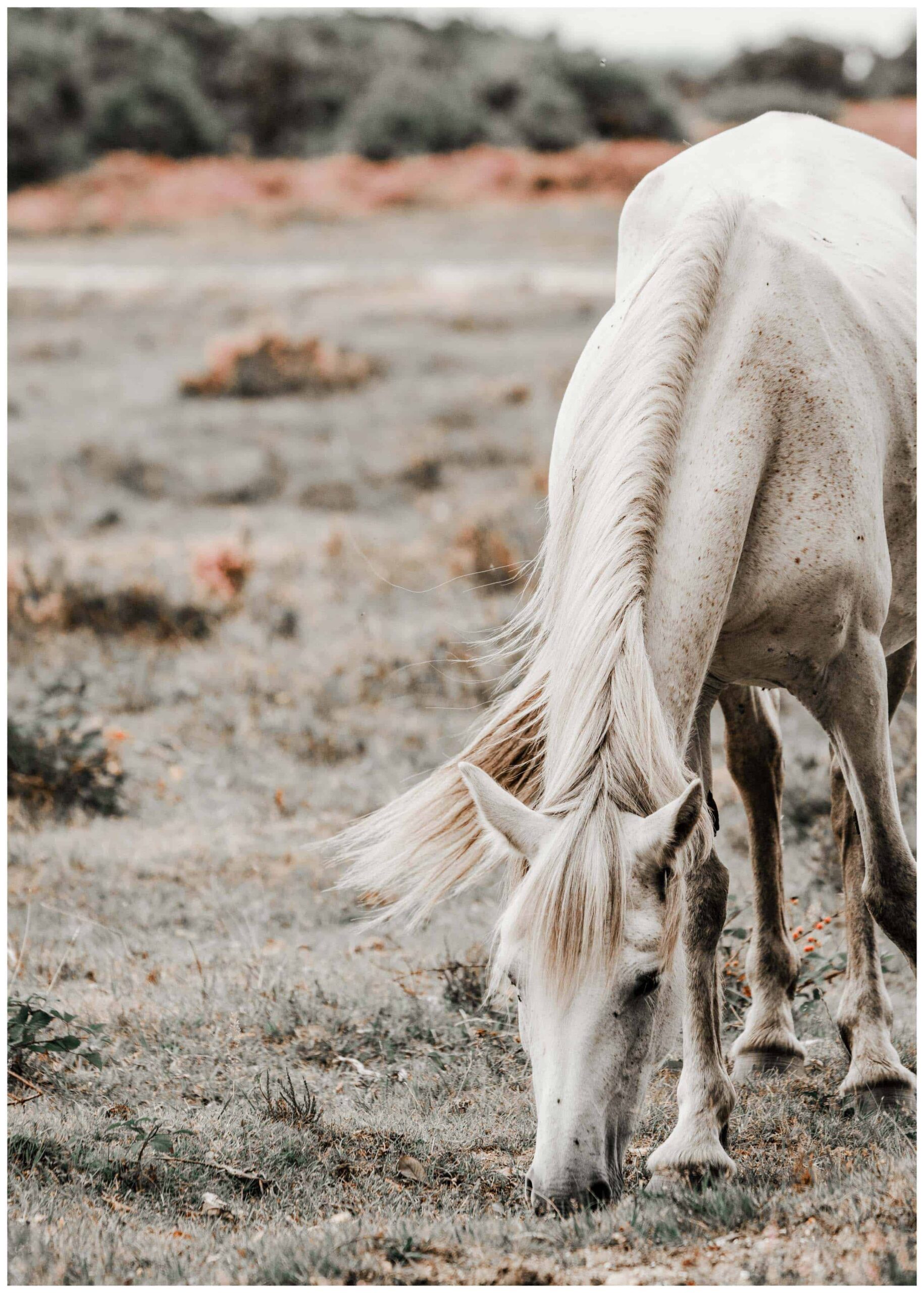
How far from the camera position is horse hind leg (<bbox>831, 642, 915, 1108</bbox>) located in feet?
11.3

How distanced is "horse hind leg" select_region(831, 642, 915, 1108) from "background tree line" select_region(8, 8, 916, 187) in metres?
24.5

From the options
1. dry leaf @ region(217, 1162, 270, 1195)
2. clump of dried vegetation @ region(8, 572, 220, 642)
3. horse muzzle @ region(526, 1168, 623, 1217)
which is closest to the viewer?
horse muzzle @ region(526, 1168, 623, 1217)

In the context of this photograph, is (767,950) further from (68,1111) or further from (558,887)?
(68,1111)

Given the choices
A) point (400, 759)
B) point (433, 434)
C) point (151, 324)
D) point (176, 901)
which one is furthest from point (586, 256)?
point (176, 901)

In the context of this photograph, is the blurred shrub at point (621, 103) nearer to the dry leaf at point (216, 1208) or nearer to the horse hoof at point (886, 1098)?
the horse hoof at point (886, 1098)

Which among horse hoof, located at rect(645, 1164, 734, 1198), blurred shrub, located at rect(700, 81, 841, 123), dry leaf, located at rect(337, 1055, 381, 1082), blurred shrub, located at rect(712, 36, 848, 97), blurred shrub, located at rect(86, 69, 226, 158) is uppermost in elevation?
blurred shrub, located at rect(712, 36, 848, 97)

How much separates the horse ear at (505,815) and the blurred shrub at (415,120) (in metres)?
28.0

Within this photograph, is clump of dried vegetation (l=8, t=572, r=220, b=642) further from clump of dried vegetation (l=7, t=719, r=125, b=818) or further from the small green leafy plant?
the small green leafy plant

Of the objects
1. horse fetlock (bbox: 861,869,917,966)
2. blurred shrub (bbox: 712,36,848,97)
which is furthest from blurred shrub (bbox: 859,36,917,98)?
horse fetlock (bbox: 861,869,917,966)

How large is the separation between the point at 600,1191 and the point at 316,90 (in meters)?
32.5

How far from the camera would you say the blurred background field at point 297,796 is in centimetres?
269

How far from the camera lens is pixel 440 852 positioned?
2.64m

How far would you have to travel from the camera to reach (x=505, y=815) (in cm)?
239

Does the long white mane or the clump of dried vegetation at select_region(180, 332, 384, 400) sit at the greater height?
the long white mane
